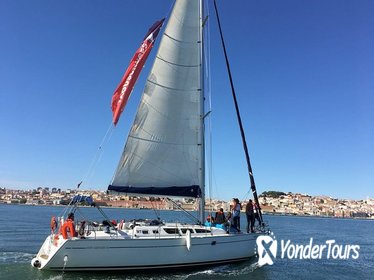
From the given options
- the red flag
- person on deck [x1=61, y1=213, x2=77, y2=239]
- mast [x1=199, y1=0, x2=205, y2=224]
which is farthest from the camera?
mast [x1=199, y1=0, x2=205, y2=224]

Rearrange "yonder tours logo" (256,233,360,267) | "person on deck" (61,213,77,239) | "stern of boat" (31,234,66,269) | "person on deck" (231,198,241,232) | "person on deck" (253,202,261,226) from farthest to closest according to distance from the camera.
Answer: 1. "yonder tours logo" (256,233,360,267)
2. "person on deck" (253,202,261,226)
3. "person on deck" (231,198,241,232)
4. "person on deck" (61,213,77,239)
5. "stern of boat" (31,234,66,269)

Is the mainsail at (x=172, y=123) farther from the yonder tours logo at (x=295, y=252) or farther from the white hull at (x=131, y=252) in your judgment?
the yonder tours logo at (x=295, y=252)

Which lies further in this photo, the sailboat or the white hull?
the sailboat

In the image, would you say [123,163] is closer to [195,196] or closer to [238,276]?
[195,196]

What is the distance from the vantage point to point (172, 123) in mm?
17344

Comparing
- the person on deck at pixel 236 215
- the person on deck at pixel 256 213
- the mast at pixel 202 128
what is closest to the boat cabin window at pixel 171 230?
the mast at pixel 202 128

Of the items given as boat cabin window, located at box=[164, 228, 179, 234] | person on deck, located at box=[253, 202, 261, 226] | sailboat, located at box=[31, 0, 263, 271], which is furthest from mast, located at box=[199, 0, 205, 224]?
person on deck, located at box=[253, 202, 261, 226]

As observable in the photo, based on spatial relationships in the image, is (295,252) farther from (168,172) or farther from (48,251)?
(48,251)

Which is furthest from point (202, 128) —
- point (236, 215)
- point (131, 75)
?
point (236, 215)

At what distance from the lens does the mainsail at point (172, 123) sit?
16.5 meters

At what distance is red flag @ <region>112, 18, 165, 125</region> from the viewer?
16.0 metres

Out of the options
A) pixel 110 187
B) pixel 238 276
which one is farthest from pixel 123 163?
pixel 238 276

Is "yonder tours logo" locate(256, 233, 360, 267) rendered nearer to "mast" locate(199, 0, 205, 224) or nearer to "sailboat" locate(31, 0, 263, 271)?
"sailboat" locate(31, 0, 263, 271)

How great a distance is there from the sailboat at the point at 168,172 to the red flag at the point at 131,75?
677mm
